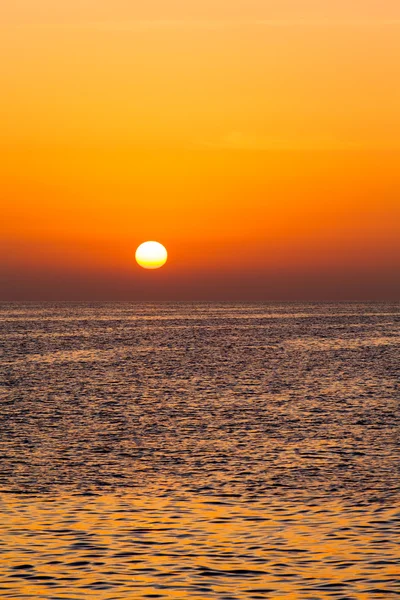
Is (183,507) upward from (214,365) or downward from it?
downward


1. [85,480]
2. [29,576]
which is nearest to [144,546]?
[29,576]

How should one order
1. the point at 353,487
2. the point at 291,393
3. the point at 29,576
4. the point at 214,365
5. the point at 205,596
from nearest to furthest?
1. the point at 205,596
2. the point at 29,576
3. the point at 353,487
4. the point at 291,393
5. the point at 214,365

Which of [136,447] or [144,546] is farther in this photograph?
[136,447]

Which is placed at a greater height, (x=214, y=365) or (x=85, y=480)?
(x=214, y=365)

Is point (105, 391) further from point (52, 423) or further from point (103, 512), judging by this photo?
point (103, 512)

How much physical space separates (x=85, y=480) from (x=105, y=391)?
111ft

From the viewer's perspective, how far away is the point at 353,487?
28.4m

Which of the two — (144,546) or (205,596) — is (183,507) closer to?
(144,546)

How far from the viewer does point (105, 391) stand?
6362cm

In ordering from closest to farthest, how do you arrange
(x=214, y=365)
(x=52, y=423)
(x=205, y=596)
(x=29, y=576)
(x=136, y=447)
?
1. (x=205, y=596)
2. (x=29, y=576)
3. (x=136, y=447)
4. (x=52, y=423)
5. (x=214, y=365)

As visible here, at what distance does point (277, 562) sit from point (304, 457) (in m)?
13.8

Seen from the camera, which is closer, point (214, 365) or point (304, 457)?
point (304, 457)

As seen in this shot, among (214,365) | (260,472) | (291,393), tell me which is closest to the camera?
(260,472)

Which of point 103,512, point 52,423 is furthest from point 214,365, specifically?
point 103,512
